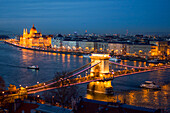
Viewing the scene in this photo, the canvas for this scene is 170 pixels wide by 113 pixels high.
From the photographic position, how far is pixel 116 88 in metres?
8.11

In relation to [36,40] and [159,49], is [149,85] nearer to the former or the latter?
[159,49]

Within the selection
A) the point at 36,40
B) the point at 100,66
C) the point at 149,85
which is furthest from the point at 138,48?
the point at 36,40

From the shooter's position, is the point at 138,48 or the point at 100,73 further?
the point at 138,48

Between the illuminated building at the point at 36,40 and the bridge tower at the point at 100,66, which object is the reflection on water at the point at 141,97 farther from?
A: the illuminated building at the point at 36,40

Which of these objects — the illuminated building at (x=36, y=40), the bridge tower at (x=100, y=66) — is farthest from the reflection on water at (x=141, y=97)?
the illuminated building at (x=36, y=40)

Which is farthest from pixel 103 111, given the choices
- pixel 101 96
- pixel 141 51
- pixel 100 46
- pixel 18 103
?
pixel 100 46

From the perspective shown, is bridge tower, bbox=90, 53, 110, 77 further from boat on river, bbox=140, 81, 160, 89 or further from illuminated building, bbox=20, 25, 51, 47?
illuminated building, bbox=20, 25, 51, 47

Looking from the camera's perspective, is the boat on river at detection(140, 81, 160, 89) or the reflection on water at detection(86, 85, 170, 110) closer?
the reflection on water at detection(86, 85, 170, 110)

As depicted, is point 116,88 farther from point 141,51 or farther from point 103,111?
point 141,51

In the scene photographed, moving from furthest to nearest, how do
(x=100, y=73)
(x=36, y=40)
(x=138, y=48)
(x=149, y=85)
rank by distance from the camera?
(x=36, y=40) → (x=138, y=48) → (x=149, y=85) → (x=100, y=73)

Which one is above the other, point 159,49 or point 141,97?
point 159,49

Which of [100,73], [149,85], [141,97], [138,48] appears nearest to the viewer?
[141,97]

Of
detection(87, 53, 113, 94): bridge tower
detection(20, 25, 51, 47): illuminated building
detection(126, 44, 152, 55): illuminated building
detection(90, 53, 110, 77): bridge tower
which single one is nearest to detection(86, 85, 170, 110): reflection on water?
detection(87, 53, 113, 94): bridge tower

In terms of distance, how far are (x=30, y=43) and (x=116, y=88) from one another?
36.6 meters
